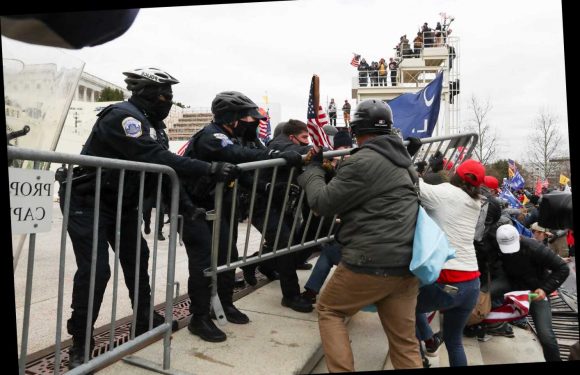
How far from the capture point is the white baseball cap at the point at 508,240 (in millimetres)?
4062

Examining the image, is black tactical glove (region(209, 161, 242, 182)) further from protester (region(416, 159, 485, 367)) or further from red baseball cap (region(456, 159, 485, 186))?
red baseball cap (region(456, 159, 485, 186))

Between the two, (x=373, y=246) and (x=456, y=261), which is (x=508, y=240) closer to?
(x=456, y=261)

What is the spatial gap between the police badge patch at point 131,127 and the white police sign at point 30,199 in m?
0.95

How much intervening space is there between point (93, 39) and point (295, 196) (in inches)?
95.7

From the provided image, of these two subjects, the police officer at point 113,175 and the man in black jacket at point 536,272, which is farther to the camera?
the man in black jacket at point 536,272

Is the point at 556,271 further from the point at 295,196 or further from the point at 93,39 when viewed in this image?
the point at 93,39

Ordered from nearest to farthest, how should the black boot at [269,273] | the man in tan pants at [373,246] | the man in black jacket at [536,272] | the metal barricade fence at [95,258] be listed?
the metal barricade fence at [95,258]
the man in tan pants at [373,246]
the man in black jacket at [536,272]
the black boot at [269,273]

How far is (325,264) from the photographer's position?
159 inches

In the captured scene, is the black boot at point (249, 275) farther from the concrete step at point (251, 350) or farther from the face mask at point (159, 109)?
the face mask at point (159, 109)

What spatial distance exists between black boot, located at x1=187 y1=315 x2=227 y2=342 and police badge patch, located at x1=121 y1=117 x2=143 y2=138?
4.51 feet

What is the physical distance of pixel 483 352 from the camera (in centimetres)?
412

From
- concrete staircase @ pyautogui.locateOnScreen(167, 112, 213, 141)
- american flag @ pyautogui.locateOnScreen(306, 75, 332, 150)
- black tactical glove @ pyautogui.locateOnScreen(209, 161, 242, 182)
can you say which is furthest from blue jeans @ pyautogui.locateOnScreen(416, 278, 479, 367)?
concrete staircase @ pyautogui.locateOnScreen(167, 112, 213, 141)

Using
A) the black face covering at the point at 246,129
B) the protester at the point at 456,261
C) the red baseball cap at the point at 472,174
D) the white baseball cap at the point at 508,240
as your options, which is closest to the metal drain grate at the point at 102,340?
the black face covering at the point at 246,129

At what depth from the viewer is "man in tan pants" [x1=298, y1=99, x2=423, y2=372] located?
97.5 inches
